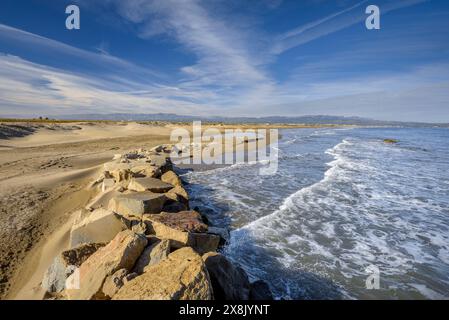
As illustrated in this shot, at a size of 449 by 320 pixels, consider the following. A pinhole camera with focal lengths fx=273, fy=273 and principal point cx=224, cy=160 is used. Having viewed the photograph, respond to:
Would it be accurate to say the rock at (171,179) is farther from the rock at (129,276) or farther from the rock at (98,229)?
the rock at (129,276)

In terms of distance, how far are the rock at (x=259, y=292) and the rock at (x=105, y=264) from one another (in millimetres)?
1789

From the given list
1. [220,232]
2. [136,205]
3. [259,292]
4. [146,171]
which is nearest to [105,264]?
[259,292]

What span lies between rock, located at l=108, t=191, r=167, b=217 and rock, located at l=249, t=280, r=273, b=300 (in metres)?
2.99

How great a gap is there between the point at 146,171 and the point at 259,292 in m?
6.68

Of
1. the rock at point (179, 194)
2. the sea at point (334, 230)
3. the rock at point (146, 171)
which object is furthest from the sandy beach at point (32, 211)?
the sea at point (334, 230)

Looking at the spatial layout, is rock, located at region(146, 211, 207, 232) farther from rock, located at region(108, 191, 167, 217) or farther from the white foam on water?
the white foam on water

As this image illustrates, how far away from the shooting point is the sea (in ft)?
16.4

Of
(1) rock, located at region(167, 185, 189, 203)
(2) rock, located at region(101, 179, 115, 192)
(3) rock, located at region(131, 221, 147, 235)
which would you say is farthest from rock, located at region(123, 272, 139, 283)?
(2) rock, located at region(101, 179, 115, 192)

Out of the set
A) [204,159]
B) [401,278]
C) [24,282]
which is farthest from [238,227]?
[204,159]

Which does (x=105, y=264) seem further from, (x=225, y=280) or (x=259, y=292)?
(x=259, y=292)
